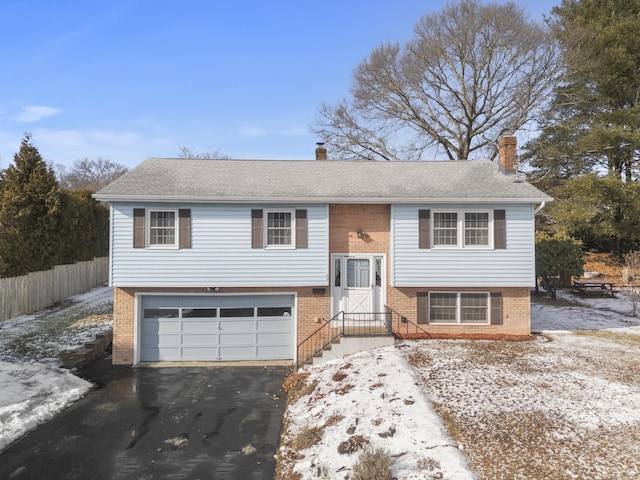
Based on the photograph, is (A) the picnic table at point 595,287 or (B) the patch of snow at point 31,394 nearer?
(B) the patch of snow at point 31,394

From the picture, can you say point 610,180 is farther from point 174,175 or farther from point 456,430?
point 174,175

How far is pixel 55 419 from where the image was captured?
972 centimetres

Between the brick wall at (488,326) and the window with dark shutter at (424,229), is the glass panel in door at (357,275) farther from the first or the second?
the window with dark shutter at (424,229)

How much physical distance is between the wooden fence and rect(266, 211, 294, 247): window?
1385 centimetres

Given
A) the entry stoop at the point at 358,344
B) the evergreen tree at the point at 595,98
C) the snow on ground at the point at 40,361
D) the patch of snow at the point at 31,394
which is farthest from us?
the evergreen tree at the point at 595,98

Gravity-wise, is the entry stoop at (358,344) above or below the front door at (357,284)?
below

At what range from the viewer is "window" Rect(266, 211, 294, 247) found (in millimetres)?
13766

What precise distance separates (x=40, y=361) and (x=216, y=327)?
6018 millimetres

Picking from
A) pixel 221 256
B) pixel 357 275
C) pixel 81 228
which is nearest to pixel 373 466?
pixel 357 275

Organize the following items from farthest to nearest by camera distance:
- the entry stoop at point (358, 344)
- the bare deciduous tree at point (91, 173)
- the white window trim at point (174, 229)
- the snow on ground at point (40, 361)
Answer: the bare deciduous tree at point (91, 173)
the white window trim at point (174, 229)
the entry stoop at point (358, 344)
the snow on ground at point (40, 361)

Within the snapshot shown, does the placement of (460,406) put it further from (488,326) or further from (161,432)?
(161,432)

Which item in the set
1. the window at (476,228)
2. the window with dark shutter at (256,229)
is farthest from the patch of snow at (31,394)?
the window at (476,228)

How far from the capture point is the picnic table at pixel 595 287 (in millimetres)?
21453

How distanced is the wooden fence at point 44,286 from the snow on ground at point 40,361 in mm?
564
